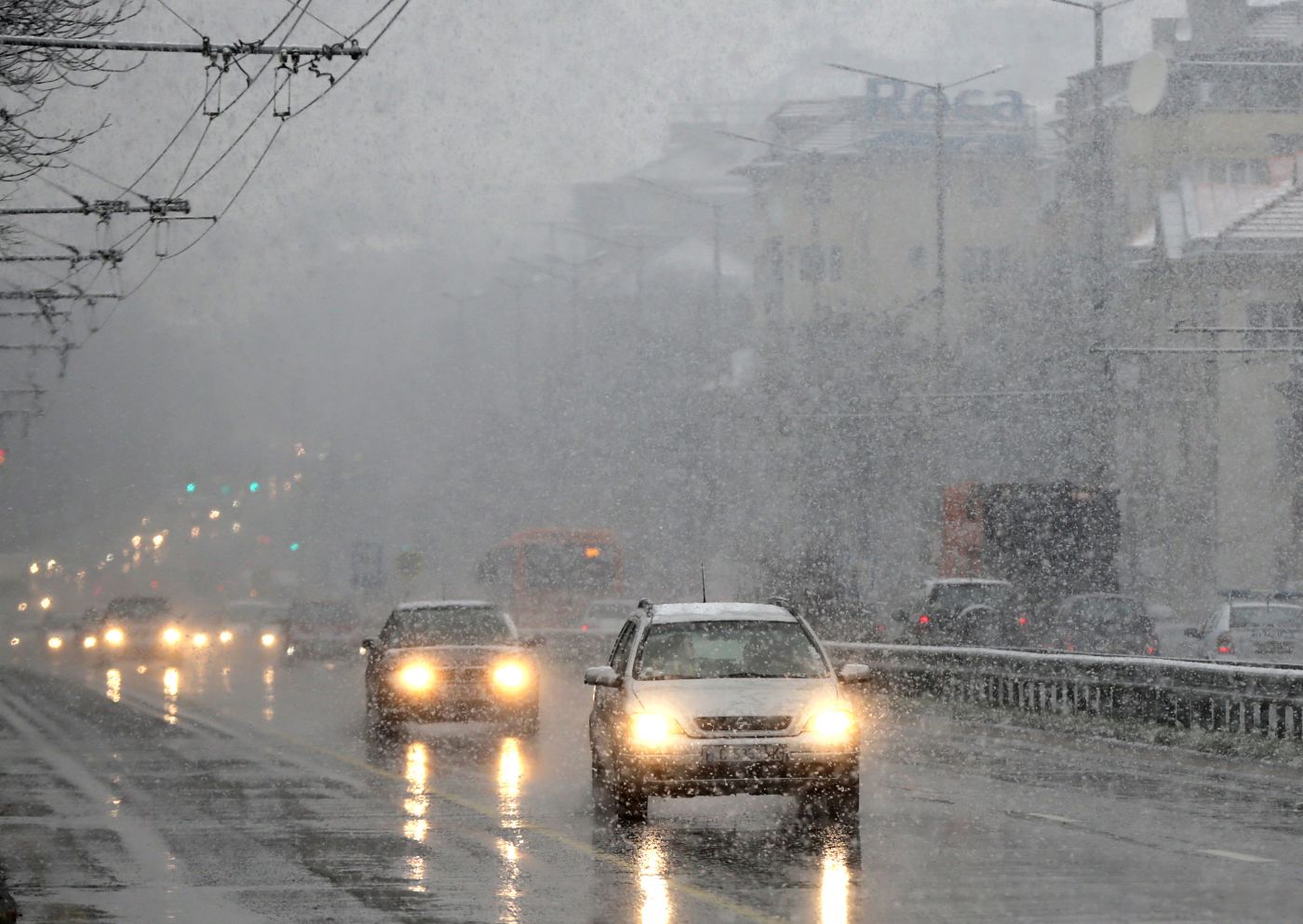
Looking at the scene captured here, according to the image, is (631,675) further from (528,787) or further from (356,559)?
(356,559)

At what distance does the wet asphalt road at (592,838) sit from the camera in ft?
33.9

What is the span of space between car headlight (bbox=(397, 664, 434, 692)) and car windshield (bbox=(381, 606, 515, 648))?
470 mm

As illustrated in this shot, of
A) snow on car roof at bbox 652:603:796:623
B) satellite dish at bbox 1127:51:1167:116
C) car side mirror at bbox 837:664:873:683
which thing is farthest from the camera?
satellite dish at bbox 1127:51:1167:116

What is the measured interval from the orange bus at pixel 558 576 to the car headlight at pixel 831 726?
39.6 m

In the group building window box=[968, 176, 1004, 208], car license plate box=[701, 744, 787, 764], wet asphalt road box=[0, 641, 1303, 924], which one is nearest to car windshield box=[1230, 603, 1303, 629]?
wet asphalt road box=[0, 641, 1303, 924]

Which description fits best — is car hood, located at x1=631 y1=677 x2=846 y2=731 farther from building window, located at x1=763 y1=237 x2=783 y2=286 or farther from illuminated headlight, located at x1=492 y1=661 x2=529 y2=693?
building window, located at x1=763 y1=237 x2=783 y2=286

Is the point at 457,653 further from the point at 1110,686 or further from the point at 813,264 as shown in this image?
the point at 813,264

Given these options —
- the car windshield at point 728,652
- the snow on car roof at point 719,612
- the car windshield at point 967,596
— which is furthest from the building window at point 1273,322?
the car windshield at point 728,652

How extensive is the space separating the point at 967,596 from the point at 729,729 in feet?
83.6

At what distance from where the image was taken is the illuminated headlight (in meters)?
24.3

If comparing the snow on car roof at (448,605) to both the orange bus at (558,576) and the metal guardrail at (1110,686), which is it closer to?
the metal guardrail at (1110,686)

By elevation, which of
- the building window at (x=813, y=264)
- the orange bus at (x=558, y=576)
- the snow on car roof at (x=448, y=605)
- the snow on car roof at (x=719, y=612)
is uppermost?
the building window at (x=813, y=264)

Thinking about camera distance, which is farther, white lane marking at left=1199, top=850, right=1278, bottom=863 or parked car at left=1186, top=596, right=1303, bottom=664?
parked car at left=1186, top=596, right=1303, bottom=664

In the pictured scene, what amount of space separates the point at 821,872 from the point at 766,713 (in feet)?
8.62
